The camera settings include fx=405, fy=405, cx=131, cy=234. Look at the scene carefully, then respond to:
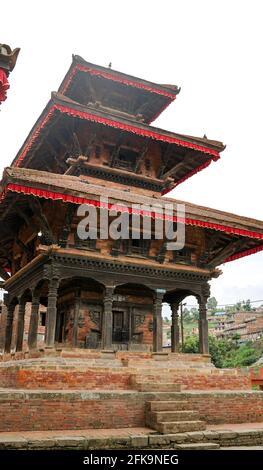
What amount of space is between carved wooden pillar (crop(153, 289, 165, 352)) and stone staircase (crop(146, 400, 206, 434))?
11.3 ft

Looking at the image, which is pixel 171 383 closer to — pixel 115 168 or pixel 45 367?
pixel 45 367

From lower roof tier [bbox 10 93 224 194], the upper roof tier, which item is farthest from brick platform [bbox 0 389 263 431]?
the upper roof tier

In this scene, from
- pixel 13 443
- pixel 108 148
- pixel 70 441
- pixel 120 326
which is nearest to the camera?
pixel 13 443

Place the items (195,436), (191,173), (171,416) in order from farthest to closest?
(191,173) → (171,416) → (195,436)

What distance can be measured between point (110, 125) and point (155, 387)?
840 cm

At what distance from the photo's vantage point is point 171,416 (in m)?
8.31

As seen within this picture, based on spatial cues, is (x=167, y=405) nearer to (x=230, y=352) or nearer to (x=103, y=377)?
(x=103, y=377)

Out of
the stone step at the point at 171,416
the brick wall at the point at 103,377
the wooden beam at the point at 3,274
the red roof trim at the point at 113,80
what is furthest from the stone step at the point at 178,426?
the red roof trim at the point at 113,80

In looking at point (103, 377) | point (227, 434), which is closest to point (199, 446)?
point (227, 434)

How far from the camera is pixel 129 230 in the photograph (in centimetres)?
1266

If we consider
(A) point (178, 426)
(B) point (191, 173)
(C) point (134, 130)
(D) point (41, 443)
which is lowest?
(D) point (41, 443)

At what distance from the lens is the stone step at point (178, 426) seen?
782 cm

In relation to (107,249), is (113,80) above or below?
above

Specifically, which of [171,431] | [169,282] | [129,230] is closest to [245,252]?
[169,282]
